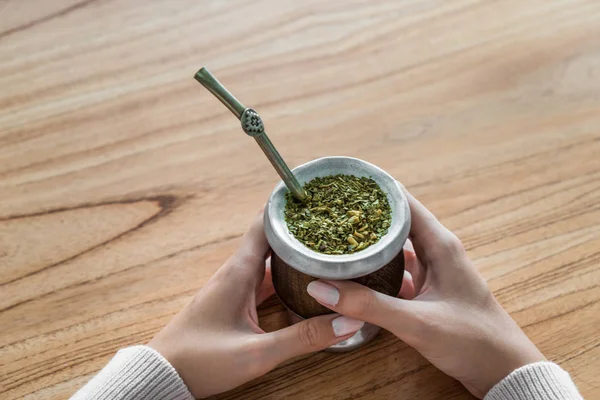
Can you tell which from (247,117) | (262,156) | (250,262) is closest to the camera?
(247,117)

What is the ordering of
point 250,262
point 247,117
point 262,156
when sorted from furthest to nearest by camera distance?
point 262,156 < point 250,262 < point 247,117

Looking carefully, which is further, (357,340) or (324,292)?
(357,340)

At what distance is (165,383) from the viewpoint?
2.53ft

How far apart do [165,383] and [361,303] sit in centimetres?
27

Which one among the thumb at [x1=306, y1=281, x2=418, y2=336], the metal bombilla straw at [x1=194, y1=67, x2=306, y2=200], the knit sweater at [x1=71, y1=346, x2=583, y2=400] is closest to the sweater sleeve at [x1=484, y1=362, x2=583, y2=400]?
the knit sweater at [x1=71, y1=346, x2=583, y2=400]

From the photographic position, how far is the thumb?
712 mm

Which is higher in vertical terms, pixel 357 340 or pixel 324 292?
pixel 324 292

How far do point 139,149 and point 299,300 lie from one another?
488 mm

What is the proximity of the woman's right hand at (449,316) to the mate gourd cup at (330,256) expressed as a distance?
1.1 inches

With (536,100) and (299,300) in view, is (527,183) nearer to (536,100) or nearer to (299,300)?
(536,100)

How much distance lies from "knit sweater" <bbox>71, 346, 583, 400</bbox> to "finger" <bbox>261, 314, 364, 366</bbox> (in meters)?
0.13

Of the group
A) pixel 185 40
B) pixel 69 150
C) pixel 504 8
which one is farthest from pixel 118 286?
pixel 504 8

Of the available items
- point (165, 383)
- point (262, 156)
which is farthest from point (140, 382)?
point (262, 156)

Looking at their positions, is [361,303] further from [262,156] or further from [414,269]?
[262,156]
